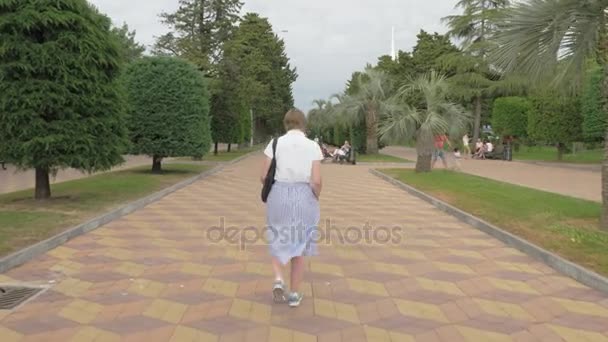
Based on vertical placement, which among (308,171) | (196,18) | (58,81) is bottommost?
(308,171)

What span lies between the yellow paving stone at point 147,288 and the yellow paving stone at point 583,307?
3.77 m

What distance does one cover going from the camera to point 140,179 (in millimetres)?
17344

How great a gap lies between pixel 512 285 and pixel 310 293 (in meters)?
2.12

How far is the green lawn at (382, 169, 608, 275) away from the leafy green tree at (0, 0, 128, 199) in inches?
300

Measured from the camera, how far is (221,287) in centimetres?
559

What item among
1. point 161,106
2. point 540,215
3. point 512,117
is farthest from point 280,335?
point 512,117

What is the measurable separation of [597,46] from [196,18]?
114 ft

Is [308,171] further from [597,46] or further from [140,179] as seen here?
[140,179]

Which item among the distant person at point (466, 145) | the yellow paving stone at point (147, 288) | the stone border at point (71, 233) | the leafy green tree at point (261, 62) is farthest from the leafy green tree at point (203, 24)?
the yellow paving stone at point (147, 288)

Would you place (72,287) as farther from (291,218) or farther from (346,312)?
(346,312)

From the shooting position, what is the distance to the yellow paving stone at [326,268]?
20.6ft

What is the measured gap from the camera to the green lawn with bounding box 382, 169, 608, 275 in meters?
6.98

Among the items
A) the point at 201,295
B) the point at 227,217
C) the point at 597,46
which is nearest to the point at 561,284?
the point at 201,295

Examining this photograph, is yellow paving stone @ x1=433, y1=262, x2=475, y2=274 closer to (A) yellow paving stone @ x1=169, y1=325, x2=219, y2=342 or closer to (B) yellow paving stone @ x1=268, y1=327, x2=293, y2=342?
(B) yellow paving stone @ x1=268, y1=327, x2=293, y2=342
